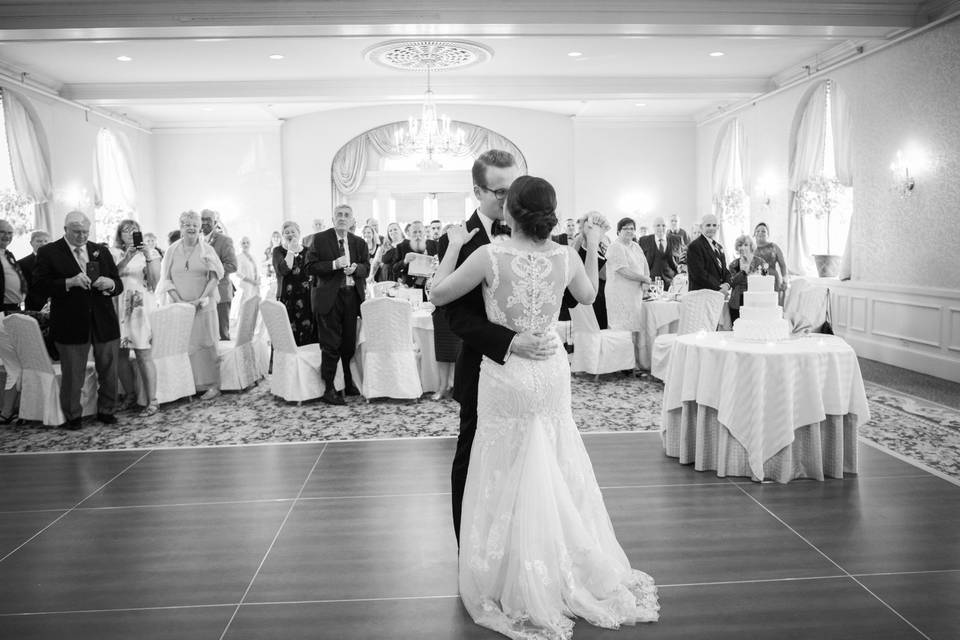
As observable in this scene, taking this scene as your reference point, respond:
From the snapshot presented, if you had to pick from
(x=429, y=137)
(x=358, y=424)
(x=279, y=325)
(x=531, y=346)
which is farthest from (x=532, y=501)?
(x=429, y=137)

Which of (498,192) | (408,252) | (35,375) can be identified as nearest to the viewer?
(498,192)

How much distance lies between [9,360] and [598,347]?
5.13 m

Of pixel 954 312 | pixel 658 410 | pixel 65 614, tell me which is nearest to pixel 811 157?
pixel 954 312

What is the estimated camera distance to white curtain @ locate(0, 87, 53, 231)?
387 inches

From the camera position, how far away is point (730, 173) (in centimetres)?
1346

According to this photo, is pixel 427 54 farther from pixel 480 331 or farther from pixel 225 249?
pixel 480 331

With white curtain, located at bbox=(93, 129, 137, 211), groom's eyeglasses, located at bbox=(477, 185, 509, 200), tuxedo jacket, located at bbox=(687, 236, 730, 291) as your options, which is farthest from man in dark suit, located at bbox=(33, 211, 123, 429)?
white curtain, located at bbox=(93, 129, 137, 211)

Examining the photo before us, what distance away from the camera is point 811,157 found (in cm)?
1048

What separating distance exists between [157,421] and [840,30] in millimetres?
7613

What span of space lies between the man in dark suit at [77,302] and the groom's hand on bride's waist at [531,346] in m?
4.32

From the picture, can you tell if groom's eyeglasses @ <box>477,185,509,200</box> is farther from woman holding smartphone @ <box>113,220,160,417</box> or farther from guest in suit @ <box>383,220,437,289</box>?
guest in suit @ <box>383,220,437,289</box>

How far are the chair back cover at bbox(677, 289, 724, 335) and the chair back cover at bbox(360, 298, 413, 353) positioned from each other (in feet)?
8.25

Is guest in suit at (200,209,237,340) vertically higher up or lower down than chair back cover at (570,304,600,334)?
higher up

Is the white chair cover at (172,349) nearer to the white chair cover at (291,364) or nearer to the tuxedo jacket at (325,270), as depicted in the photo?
the white chair cover at (291,364)
